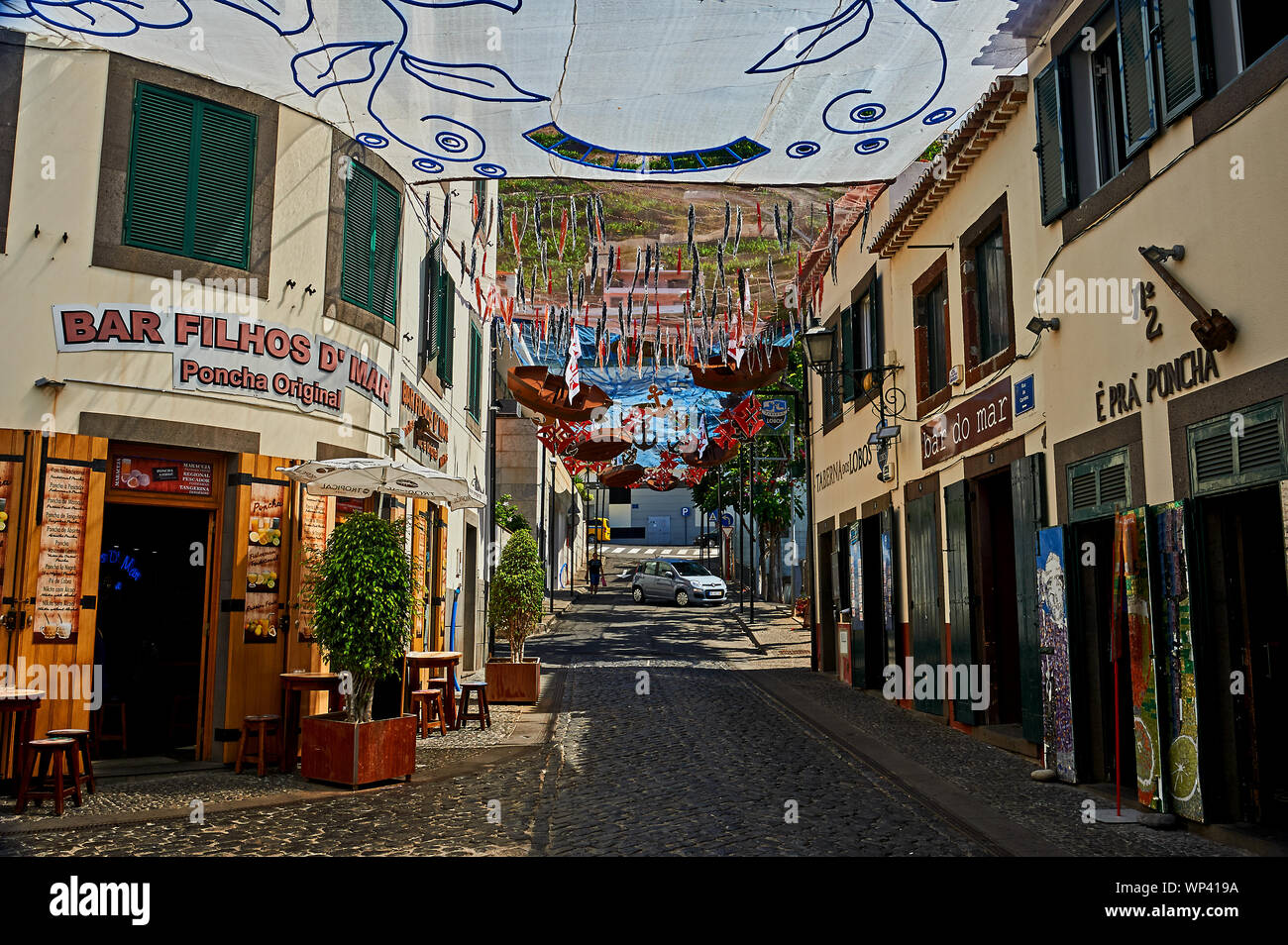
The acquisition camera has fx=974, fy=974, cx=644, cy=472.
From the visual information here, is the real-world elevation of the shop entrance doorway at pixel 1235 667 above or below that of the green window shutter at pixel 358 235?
below

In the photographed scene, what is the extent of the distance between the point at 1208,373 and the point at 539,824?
5.47 meters

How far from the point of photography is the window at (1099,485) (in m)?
7.61

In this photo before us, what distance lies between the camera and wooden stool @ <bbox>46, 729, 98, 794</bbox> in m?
7.56

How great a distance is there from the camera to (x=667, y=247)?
1845 cm

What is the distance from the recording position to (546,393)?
16938 mm

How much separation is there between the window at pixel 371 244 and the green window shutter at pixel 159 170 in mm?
1753

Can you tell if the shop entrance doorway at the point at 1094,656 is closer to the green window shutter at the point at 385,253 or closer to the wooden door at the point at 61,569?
the green window shutter at the point at 385,253

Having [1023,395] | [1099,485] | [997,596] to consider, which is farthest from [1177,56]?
[997,596]

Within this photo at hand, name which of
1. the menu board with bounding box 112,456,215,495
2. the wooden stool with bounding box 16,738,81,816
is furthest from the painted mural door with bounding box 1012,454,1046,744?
the wooden stool with bounding box 16,738,81,816

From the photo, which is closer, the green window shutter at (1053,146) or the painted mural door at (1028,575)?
the green window shutter at (1053,146)

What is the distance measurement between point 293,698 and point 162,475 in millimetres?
2415

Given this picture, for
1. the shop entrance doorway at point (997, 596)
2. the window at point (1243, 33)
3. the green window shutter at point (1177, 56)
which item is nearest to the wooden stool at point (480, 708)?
the shop entrance doorway at point (997, 596)

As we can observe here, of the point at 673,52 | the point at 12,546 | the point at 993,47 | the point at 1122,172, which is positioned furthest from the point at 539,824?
the point at 993,47
